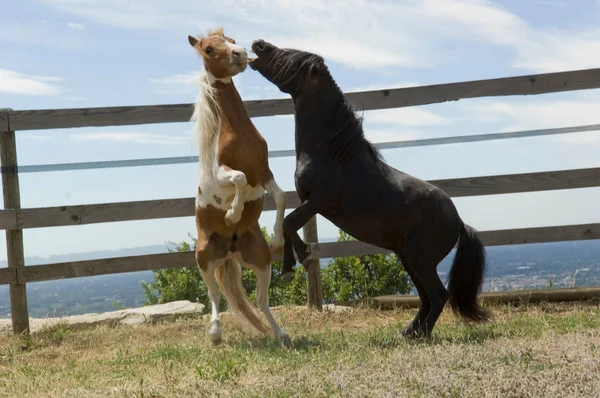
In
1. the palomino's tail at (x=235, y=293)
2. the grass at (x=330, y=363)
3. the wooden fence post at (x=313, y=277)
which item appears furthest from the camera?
the wooden fence post at (x=313, y=277)

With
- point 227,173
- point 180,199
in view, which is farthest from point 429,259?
point 180,199

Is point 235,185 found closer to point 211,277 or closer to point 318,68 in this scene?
point 211,277

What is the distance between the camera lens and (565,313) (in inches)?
234

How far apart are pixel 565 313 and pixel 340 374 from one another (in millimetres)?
3297

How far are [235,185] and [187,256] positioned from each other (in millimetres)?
2192

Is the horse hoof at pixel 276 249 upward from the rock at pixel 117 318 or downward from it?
upward

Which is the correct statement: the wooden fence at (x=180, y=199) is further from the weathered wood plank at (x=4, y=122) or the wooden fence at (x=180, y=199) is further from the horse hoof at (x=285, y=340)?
the horse hoof at (x=285, y=340)

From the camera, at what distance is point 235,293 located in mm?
4957

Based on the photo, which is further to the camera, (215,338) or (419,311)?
(215,338)

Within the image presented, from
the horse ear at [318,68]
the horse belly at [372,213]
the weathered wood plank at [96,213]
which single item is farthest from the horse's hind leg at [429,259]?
the weathered wood plank at [96,213]

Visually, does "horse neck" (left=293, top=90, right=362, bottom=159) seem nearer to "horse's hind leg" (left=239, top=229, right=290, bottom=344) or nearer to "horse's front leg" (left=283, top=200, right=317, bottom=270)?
"horse's front leg" (left=283, top=200, right=317, bottom=270)

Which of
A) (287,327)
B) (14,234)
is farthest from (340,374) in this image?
(14,234)

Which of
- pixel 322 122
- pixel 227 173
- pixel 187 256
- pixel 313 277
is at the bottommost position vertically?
pixel 313 277

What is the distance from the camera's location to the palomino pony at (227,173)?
4441mm
